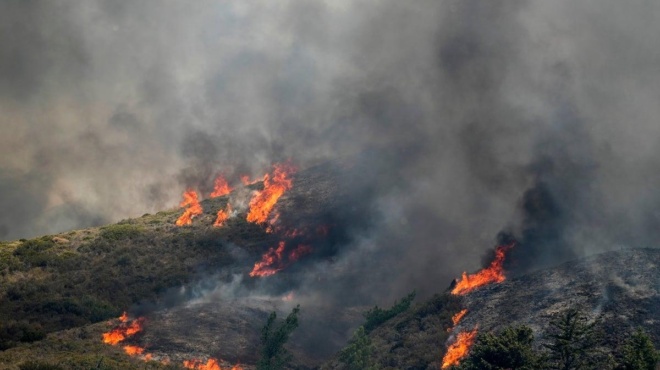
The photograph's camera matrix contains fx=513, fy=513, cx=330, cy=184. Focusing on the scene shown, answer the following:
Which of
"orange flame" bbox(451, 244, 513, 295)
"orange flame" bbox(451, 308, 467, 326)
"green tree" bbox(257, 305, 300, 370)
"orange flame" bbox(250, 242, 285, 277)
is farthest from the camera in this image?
"orange flame" bbox(250, 242, 285, 277)

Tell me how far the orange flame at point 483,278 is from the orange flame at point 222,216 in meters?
53.8

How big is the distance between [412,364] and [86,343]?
36.5 meters

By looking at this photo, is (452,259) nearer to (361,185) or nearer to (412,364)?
(361,185)

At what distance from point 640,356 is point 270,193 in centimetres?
9456

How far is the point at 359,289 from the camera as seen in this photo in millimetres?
93938

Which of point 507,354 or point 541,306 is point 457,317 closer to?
point 541,306

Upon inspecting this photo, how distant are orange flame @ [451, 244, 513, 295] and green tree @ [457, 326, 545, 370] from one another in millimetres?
32293

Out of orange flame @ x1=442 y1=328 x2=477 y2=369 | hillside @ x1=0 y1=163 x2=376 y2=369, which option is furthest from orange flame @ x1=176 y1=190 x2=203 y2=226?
orange flame @ x1=442 y1=328 x2=477 y2=369

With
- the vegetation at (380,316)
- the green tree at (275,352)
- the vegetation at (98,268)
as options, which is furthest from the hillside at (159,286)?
the vegetation at (380,316)

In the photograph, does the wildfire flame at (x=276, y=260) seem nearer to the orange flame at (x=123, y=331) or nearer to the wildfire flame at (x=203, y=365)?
the orange flame at (x=123, y=331)

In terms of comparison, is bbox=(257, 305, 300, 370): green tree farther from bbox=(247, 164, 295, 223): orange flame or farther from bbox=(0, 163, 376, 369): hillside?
bbox=(247, 164, 295, 223): orange flame

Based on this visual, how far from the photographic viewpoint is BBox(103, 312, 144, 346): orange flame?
198ft

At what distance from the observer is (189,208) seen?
391ft

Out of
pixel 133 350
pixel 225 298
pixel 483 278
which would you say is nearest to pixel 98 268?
pixel 225 298
